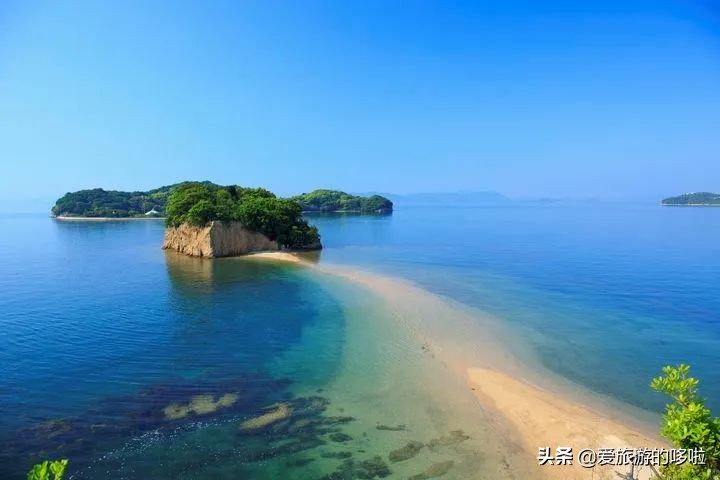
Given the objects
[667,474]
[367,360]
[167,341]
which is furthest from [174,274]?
[667,474]

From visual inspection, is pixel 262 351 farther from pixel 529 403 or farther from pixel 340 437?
pixel 529 403

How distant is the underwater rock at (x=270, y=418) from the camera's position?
14.2 meters

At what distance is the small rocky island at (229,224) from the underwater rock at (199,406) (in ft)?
132

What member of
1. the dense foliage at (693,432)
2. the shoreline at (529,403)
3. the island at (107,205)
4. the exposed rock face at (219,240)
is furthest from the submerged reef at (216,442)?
the island at (107,205)

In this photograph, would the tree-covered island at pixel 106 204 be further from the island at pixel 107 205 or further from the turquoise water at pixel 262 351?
the turquoise water at pixel 262 351

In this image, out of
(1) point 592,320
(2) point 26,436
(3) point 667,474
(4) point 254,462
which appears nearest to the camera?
(3) point 667,474

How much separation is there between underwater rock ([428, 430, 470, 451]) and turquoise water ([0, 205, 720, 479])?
254 millimetres

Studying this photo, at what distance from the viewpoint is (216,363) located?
19797 mm

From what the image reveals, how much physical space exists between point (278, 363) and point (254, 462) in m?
7.91

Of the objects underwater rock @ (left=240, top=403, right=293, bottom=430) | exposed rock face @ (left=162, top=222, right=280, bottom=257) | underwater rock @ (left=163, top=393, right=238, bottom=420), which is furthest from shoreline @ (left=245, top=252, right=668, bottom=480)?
exposed rock face @ (left=162, top=222, right=280, bottom=257)

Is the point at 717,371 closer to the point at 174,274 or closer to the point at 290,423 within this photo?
the point at 290,423

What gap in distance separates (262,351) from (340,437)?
9.09 metres

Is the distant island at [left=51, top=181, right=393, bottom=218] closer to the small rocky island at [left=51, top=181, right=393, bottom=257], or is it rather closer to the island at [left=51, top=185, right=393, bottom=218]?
the island at [left=51, top=185, right=393, bottom=218]

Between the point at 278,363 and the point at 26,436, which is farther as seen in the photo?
the point at 278,363
